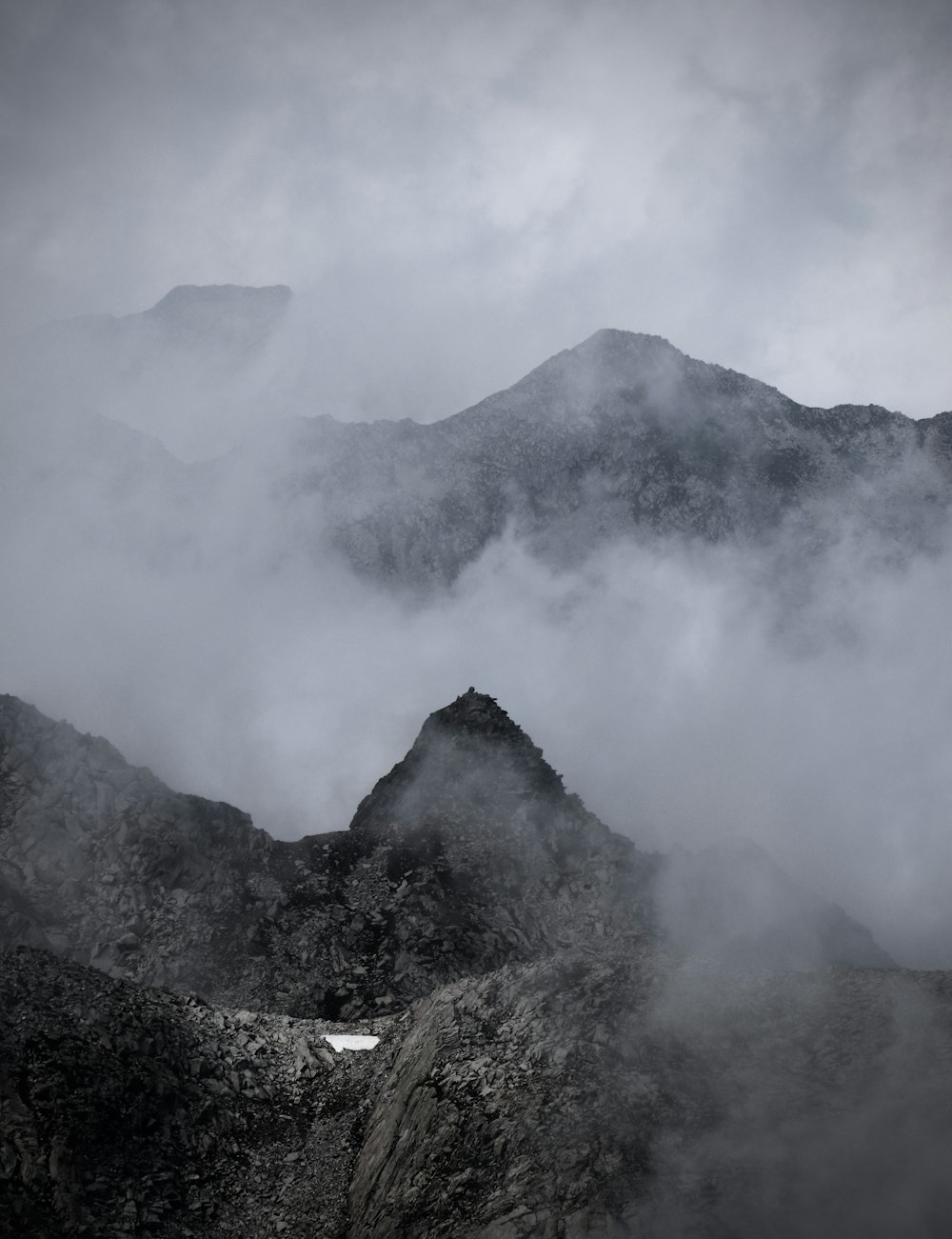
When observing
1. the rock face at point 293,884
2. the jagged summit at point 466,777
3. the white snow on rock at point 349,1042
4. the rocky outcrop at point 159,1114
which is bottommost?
Result: the rocky outcrop at point 159,1114

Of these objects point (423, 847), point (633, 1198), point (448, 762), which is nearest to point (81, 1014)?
point (633, 1198)

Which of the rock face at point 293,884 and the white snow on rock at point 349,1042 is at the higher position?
the rock face at point 293,884

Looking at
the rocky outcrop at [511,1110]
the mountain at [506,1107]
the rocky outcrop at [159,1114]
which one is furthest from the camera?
the rocky outcrop at [159,1114]

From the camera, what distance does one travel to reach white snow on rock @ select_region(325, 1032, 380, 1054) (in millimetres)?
52144

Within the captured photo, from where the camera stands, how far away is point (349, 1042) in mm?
53781

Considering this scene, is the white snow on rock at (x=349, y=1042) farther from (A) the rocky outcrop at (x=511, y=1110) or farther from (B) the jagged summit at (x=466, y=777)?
(B) the jagged summit at (x=466, y=777)

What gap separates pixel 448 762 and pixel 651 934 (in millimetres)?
42093

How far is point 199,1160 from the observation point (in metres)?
36.0

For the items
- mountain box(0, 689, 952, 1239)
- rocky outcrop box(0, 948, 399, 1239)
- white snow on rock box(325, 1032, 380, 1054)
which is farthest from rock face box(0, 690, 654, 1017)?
rocky outcrop box(0, 948, 399, 1239)

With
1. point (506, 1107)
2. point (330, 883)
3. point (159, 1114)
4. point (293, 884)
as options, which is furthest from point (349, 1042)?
point (330, 883)

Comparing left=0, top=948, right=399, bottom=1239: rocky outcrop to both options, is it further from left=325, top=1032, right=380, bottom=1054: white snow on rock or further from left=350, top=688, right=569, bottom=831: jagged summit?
left=350, top=688, right=569, bottom=831: jagged summit

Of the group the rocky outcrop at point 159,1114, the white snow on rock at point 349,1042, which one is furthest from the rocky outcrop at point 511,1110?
the white snow on rock at point 349,1042

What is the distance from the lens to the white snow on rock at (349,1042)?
52144 mm

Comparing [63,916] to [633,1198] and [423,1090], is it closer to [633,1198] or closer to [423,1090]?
[423,1090]
